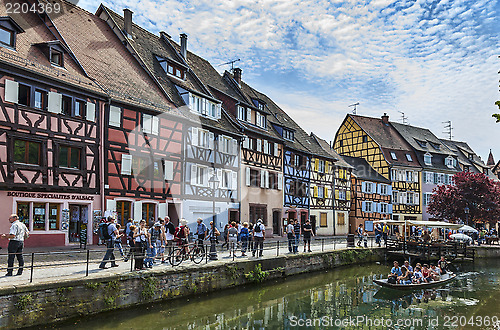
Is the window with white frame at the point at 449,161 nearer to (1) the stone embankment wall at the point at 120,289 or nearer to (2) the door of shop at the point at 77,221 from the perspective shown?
(1) the stone embankment wall at the point at 120,289

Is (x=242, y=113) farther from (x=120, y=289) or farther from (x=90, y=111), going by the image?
(x=120, y=289)

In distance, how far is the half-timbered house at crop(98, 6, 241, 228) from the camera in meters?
27.5

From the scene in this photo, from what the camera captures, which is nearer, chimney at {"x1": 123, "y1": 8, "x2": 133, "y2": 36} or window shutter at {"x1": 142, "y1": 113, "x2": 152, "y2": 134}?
window shutter at {"x1": 142, "y1": 113, "x2": 152, "y2": 134}

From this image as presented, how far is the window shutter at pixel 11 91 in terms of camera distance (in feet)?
60.4

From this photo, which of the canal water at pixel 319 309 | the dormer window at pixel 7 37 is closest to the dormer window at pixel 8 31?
the dormer window at pixel 7 37

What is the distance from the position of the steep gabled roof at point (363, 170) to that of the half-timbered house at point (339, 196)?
2837 mm

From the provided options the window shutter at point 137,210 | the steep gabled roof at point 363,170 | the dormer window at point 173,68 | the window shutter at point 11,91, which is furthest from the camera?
the steep gabled roof at point 363,170

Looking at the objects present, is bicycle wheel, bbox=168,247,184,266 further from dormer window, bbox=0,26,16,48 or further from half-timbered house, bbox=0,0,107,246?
dormer window, bbox=0,26,16,48

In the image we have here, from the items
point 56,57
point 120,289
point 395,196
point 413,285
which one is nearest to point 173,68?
point 56,57

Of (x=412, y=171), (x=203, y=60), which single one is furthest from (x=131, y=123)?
(x=412, y=171)

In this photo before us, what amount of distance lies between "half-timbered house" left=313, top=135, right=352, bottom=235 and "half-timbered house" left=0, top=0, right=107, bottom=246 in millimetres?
26165

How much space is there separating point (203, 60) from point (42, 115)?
19.2 metres

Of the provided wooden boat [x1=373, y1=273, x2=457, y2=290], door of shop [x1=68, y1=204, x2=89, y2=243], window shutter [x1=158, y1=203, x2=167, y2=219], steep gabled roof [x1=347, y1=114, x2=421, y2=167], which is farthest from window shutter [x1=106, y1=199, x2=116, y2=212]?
steep gabled roof [x1=347, y1=114, x2=421, y2=167]

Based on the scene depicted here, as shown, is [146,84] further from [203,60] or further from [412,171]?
[412,171]
